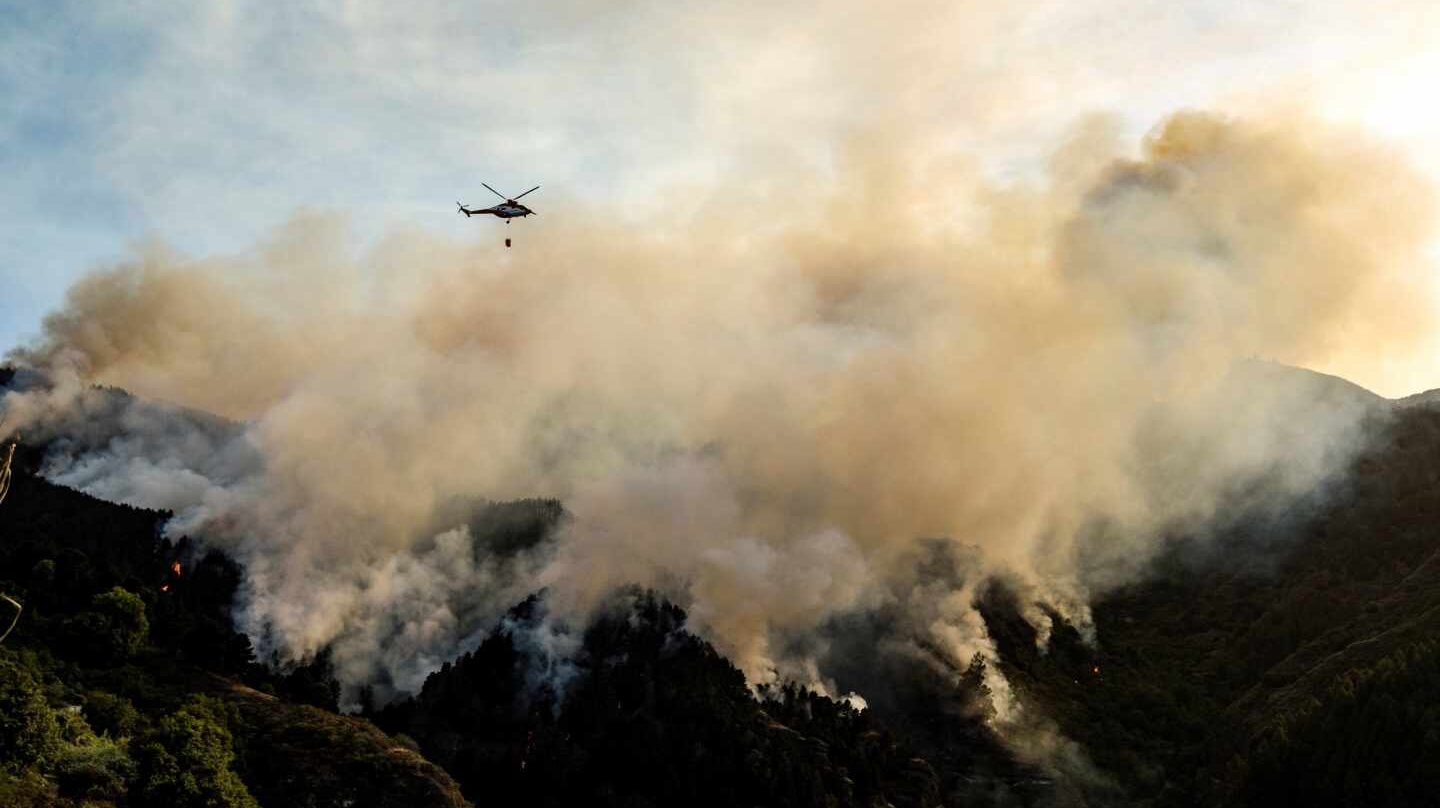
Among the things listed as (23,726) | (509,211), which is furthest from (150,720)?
(509,211)

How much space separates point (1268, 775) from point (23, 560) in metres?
196

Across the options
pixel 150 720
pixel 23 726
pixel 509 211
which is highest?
pixel 509 211

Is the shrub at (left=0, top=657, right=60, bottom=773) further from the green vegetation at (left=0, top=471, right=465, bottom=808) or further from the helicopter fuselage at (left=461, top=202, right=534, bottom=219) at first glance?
the helicopter fuselage at (left=461, top=202, right=534, bottom=219)

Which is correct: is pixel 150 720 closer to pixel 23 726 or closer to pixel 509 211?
pixel 23 726

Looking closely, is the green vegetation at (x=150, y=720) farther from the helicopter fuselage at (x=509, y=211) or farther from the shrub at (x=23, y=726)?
the helicopter fuselage at (x=509, y=211)

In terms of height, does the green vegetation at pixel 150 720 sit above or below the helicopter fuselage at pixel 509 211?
below

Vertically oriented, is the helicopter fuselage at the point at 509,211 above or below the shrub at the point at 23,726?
above

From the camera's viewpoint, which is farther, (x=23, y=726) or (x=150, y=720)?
(x=150, y=720)

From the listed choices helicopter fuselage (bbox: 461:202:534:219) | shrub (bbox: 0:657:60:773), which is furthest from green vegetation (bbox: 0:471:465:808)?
helicopter fuselage (bbox: 461:202:534:219)

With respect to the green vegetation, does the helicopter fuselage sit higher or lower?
higher

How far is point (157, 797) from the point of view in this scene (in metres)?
101

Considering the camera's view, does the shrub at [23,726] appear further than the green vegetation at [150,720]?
No

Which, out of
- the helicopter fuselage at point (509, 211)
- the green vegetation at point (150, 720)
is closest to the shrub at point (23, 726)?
the green vegetation at point (150, 720)

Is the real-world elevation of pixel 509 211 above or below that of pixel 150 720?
above
